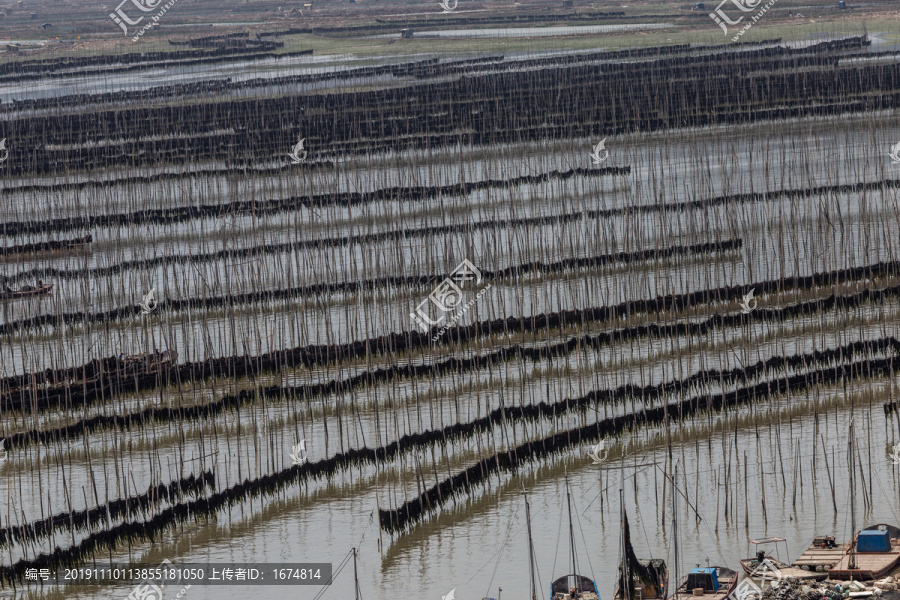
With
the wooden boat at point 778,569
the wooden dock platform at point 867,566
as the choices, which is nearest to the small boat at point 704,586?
the wooden boat at point 778,569

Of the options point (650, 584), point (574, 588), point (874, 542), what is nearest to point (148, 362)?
point (574, 588)

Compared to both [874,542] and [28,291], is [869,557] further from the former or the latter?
[28,291]

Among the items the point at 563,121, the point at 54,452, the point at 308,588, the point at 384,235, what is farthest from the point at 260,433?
the point at 563,121

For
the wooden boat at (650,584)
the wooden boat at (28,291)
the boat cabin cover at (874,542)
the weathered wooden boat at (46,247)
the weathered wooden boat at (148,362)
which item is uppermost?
the weathered wooden boat at (46,247)

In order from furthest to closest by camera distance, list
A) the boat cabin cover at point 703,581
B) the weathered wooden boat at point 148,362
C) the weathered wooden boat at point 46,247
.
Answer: the weathered wooden boat at point 46,247, the weathered wooden boat at point 148,362, the boat cabin cover at point 703,581

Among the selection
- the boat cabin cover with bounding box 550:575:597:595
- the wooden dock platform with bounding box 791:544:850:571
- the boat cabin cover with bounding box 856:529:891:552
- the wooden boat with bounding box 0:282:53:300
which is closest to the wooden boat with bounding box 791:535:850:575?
the wooden dock platform with bounding box 791:544:850:571

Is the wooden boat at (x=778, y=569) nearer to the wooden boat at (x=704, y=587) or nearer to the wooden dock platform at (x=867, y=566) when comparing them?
the wooden dock platform at (x=867, y=566)

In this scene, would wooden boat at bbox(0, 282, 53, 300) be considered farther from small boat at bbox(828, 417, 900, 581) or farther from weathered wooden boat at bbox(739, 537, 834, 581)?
small boat at bbox(828, 417, 900, 581)

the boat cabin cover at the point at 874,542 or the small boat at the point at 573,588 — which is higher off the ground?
the boat cabin cover at the point at 874,542
